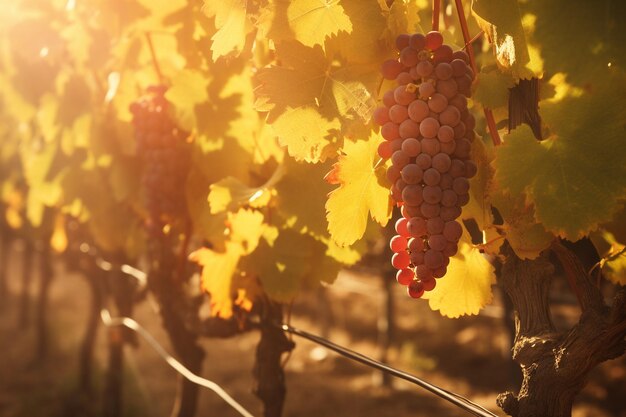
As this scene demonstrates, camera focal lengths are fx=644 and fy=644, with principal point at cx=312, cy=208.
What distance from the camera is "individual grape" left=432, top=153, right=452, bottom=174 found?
1207mm

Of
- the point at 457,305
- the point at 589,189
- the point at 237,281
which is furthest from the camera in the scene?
the point at 237,281

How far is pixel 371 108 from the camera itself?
1.38 metres

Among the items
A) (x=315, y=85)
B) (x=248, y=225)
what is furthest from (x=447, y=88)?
(x=248, y=225)

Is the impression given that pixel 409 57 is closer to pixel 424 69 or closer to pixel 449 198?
pixel 424 69

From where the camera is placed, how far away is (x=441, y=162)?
1.21 metres

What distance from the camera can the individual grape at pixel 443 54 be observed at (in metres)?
1.26

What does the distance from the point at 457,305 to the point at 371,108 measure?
517mm

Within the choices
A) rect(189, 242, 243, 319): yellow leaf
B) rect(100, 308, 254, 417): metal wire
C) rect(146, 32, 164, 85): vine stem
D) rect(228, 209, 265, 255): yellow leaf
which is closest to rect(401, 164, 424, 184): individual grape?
rect(228, 209, 265, 255): yellow leaf

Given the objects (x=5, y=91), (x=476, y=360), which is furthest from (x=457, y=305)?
(x=476, y=360)

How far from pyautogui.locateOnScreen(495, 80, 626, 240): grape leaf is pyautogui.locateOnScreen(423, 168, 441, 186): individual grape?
0.38ft

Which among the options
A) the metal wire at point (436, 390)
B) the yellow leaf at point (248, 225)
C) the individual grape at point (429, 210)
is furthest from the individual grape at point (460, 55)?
the yellow leaf at point (248, 225)

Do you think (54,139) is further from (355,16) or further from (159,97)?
(355,16)

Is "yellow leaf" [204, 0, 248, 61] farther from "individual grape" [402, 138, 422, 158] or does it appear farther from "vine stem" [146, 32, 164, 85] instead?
"vine stem" [146, 32, 164, 85]

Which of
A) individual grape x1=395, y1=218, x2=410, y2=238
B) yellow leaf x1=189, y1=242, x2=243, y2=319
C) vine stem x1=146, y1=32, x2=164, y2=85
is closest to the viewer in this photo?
individual grape x1=395, y1=218, x2=410, y2=238
